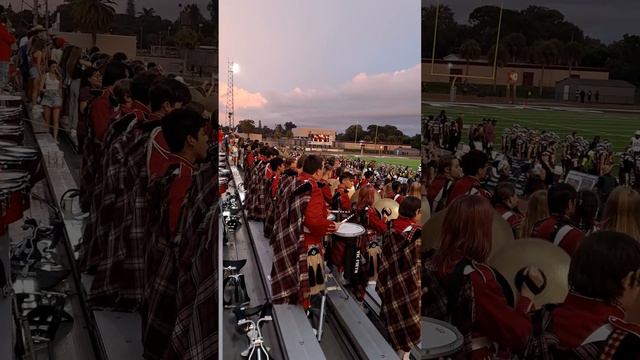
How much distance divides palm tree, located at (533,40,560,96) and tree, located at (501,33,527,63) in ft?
0.10

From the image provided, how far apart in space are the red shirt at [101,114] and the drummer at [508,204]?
65 centimetres

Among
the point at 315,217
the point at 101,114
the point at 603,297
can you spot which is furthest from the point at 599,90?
the point at 315,217

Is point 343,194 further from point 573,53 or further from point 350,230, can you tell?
point 573,53

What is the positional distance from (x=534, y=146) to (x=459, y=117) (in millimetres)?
176

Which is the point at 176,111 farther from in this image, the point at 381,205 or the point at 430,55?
the point at 381,205

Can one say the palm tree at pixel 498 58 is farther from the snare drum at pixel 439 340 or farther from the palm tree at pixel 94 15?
the palm tree at pixel 94 15

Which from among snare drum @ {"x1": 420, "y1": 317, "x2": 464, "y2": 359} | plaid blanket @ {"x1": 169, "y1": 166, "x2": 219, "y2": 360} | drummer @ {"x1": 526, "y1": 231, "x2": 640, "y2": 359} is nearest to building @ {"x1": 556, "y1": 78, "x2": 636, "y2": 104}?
drummer @ {"x1": 526, "y1": 231, "x2": 640, "y2": 359}

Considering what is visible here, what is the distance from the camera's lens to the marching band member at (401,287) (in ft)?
5.38

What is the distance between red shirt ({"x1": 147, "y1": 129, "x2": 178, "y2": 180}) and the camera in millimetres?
781

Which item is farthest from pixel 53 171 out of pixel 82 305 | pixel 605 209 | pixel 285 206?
pixel 285 206

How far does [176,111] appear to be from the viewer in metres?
0.76

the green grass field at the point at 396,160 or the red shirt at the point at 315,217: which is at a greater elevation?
the green grass field at the point at 396,160

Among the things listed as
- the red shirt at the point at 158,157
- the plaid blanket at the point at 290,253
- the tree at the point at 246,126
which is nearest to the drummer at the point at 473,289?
the red shirt at the point at 158,157

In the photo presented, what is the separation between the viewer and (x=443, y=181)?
1127 mm
